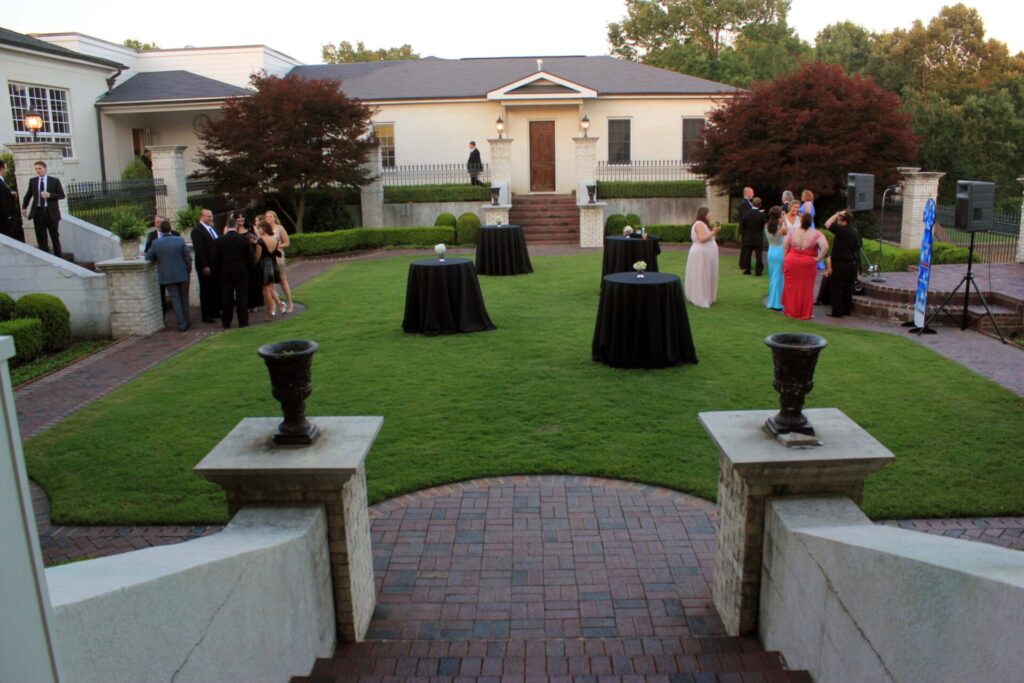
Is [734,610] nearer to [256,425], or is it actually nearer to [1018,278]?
[256,425]

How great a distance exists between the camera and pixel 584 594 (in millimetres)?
5188

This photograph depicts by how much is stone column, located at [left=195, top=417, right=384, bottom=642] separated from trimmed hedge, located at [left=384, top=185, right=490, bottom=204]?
2296cm

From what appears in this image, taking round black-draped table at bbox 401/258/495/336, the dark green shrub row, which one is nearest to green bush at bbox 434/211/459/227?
the dark green shrub row

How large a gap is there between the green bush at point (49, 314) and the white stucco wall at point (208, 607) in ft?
33.6

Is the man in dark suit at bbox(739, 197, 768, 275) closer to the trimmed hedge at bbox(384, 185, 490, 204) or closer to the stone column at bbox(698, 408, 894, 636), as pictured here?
the trimmed hedge at bbox(384, 185, 490, 204)

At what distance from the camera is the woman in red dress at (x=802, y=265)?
12.9 meters

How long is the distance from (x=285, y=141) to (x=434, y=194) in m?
5.28

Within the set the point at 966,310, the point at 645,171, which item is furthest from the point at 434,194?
the point at 966,310

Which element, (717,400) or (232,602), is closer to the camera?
(232,602)

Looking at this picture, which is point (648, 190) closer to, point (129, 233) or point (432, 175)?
point (432, 175)

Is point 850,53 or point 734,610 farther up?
point 850,53

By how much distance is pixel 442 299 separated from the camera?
1266 cm

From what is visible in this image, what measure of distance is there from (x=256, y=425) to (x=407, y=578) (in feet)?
4.84

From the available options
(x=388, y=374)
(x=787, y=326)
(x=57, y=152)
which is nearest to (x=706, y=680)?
(x=388, y=374)
